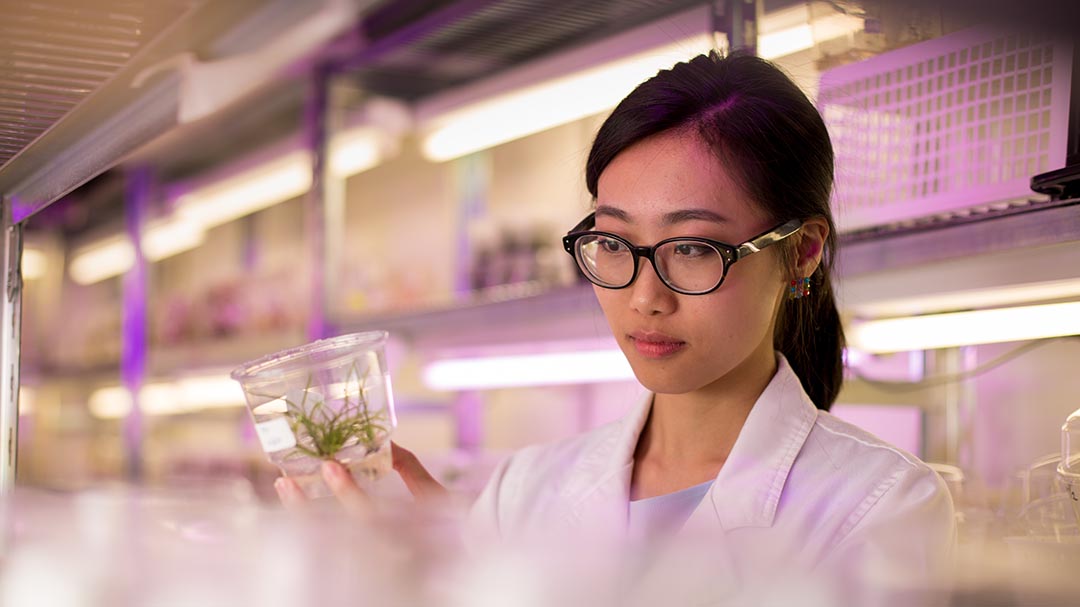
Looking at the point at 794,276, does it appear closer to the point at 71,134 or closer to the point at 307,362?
the point at 307,362

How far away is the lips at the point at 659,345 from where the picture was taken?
1.06 m

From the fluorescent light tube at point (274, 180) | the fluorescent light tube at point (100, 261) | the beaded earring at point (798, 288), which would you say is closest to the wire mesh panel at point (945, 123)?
the beaded earring at point (798, 288)

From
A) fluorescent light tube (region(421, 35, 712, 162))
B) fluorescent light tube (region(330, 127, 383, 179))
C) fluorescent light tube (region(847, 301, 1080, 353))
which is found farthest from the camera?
fluorescent light tube (region(330, 127, 383, 179))

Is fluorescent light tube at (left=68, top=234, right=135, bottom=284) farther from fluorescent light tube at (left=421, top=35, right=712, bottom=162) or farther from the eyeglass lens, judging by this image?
the eyeglass lens

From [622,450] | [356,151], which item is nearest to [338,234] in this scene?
[356,151]

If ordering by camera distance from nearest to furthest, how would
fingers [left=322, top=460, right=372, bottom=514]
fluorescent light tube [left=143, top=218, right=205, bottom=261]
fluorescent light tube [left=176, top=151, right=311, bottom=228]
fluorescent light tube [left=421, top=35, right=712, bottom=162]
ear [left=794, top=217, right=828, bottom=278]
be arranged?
fingers [left=322, top=460, right=372, bottom=514] → ear [left=794, top=217, right=828, bottom=278] → fluorescent light tube [left=421, top=35, right=712, bottom=162] → fluorescent light tube [left=176, top=151, right=311, bottom=228] → fluorescent light tube [left=143, top=218, right=205, bottom=261]

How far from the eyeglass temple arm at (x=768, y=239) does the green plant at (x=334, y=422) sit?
1.36 ft

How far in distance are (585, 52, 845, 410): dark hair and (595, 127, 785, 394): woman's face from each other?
2 cm

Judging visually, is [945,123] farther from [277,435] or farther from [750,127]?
[277,435]

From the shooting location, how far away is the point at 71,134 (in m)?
0.73

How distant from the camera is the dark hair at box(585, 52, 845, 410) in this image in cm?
110

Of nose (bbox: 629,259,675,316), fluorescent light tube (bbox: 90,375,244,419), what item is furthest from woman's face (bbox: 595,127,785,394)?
fluorescent light tube (bbox: 90,375,244,419)

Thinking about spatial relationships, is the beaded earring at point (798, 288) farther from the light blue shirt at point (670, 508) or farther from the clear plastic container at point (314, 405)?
the clear plastic container at point (314, 405)

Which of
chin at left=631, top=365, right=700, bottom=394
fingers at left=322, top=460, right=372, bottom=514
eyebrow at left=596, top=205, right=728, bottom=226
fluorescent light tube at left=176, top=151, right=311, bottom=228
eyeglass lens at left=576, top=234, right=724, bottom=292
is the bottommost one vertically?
fingers at left=322, top=460, right=372, bottom=514
